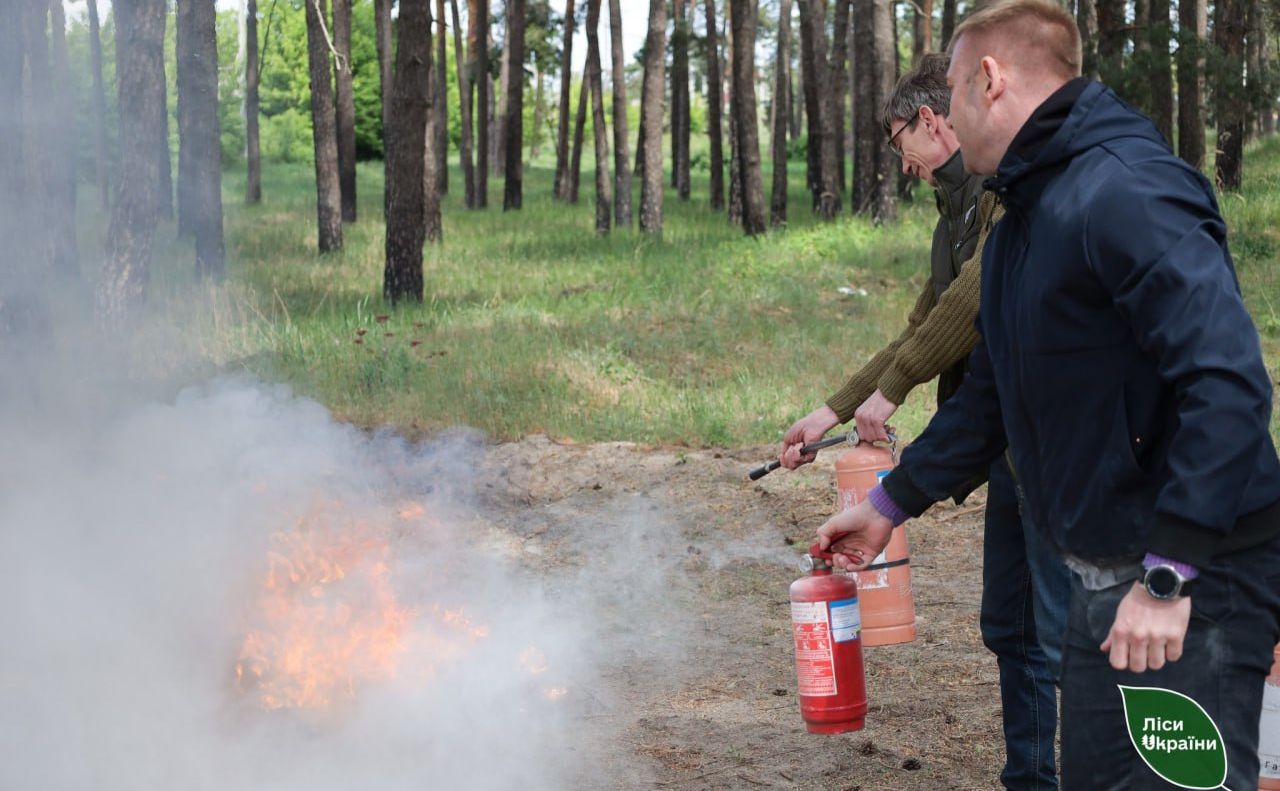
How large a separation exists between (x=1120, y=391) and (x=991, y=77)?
2.21 feet

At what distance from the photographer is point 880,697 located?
5.52 meters

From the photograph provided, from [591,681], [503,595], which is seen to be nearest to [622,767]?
[591,681]

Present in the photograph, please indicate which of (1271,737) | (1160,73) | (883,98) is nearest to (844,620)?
(1271,737)

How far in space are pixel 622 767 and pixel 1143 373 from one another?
3.06m

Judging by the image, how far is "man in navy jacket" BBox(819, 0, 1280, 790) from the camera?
2.15 meters

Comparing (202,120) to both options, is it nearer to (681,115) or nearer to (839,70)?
(839,70)

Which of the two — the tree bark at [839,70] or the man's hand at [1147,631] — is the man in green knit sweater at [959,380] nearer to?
the man's hand at [1147,631]

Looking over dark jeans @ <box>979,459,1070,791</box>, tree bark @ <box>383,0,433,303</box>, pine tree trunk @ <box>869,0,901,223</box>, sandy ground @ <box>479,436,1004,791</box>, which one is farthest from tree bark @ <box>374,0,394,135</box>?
dark jeans @ <box>979,459,1070,791</box>

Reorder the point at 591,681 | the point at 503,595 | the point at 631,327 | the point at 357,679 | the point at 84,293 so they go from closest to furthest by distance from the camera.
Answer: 1. the point at 357,679
2. the point at 591,681
3. the point at 503,595
4. the point at 84,293
5. the point at 631,327

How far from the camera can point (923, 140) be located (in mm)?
4055

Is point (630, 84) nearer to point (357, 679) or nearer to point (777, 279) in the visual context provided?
point (777, 279)

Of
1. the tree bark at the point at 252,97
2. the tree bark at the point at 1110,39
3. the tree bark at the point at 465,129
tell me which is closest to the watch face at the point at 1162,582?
the tree bark at the point at 1110,39

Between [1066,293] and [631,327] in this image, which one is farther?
[631,327]

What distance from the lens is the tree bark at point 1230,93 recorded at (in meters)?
18.0
